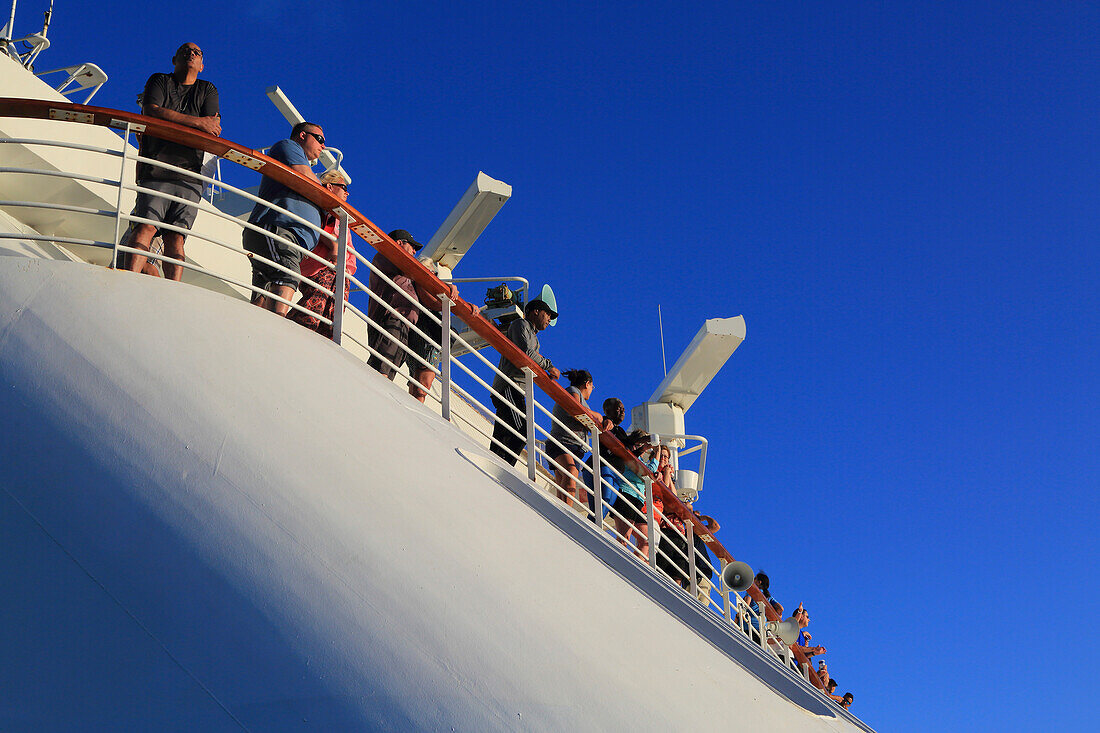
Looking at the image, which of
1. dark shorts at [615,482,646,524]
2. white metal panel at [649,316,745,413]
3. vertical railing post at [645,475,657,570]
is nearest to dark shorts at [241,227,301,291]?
vertical railing post at [645,475,657,570]

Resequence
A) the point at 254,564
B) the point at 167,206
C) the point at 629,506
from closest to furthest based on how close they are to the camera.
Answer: the point at 254,564, the point at 167,206, the point at 629,506

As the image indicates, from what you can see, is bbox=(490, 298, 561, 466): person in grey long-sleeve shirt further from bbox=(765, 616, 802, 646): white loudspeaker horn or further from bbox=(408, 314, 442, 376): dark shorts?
bbox=(765, 616, 802, 646): white loudspeaker horn

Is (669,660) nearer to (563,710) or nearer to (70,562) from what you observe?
(563,710)

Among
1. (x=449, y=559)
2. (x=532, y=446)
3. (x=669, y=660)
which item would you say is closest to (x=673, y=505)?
(x=532, y=446)

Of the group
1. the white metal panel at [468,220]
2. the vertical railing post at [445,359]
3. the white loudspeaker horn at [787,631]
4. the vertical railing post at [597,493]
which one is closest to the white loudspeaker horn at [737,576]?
the white loudspeaker horn at [787,631]

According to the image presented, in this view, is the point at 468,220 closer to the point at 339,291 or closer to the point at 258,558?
the point at 339,291

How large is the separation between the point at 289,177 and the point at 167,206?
713mm

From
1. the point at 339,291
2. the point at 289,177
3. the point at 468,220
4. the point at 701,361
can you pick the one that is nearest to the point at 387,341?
the point at 339,291

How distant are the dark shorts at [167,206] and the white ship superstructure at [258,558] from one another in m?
0.44

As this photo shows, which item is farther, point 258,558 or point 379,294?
point 379,294

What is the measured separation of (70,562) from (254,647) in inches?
27.9

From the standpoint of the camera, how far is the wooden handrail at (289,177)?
385 centimetres

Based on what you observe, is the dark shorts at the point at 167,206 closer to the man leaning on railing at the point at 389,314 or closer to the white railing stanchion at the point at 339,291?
the white railing stanchion at the point at 339,291

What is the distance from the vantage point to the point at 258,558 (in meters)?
3.02
